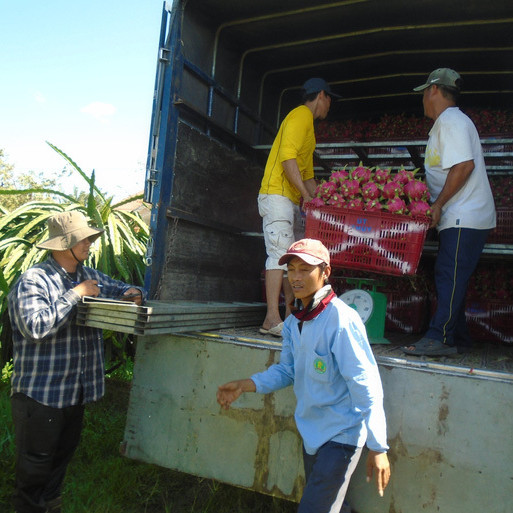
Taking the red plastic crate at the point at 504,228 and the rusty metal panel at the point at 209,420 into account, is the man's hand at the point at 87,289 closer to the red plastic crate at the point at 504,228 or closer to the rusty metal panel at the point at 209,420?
the rusty metal panel at the point at 209,420

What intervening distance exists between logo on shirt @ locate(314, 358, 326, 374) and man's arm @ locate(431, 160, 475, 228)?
1418 mm

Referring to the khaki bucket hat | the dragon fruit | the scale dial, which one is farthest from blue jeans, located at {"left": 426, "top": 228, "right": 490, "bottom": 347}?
the khaki bucket hat

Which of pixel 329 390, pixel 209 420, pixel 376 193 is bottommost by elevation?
Answer: pixel 209 420

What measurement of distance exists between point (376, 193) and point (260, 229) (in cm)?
202

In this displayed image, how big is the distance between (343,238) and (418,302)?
5.14 ft

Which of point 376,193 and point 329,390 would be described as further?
point 376,193

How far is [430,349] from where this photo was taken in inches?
123

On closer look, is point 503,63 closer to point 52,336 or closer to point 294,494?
point 294,494

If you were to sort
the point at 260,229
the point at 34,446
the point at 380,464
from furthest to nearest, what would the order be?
the point at 260,229
the point at 34,446
the point at 380,464

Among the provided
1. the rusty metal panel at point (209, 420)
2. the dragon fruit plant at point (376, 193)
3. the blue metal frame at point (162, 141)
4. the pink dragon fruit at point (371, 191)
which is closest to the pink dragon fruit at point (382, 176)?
the dragon fruit plant at point (376, 193)

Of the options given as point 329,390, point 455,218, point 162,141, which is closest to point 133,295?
point 162,141

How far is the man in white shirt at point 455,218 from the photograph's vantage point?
3.25m

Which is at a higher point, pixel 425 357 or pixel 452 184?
pixel 452 184

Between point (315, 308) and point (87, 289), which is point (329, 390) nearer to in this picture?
point (315, 308)
